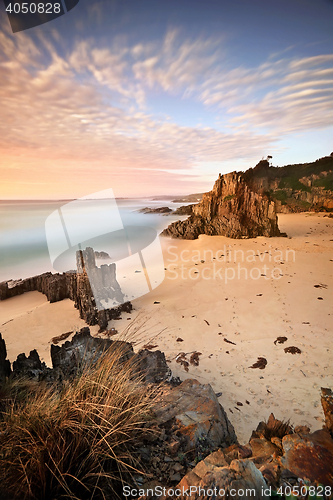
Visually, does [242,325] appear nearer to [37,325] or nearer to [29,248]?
[37,325]

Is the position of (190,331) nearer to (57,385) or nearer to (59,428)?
(57,385)

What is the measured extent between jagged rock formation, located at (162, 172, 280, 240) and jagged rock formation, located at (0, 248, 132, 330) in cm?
961

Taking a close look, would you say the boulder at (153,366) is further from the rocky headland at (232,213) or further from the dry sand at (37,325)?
the rocky headland at (232,213)

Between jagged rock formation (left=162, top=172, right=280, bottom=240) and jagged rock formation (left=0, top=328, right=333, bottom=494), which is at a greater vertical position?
jagged rock formation (left=162, top=172, right=280, bottom=240)

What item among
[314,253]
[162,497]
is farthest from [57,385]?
[314,253]

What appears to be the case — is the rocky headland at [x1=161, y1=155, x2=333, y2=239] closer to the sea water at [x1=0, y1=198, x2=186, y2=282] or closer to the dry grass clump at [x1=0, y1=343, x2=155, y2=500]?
the sea water at [x1=0, y1=198, x2=186, y2=282]

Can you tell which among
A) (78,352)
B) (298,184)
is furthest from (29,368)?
(298,184)

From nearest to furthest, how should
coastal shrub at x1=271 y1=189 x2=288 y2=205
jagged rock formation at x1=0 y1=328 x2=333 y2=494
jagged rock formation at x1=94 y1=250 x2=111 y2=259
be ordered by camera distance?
jagged rock formation at x1=0 y1=328 x2=333 y2=494, jagged rock formation at x1=94 y1=250 x2=111 y2=259, coastal shrub at x1=271 y1=189 x2=288 y2=205

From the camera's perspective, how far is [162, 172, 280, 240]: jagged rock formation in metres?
14.4

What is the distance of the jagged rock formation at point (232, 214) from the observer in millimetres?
14438

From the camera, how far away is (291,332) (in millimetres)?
5254

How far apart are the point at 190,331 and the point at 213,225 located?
1101cm

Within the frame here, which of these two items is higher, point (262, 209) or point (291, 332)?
point (262, 209)

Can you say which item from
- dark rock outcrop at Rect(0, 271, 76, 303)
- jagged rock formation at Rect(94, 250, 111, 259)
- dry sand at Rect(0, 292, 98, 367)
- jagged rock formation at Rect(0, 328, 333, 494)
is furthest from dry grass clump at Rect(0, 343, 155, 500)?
jagged rock formation at Rect(94, 250, 111, 259)
